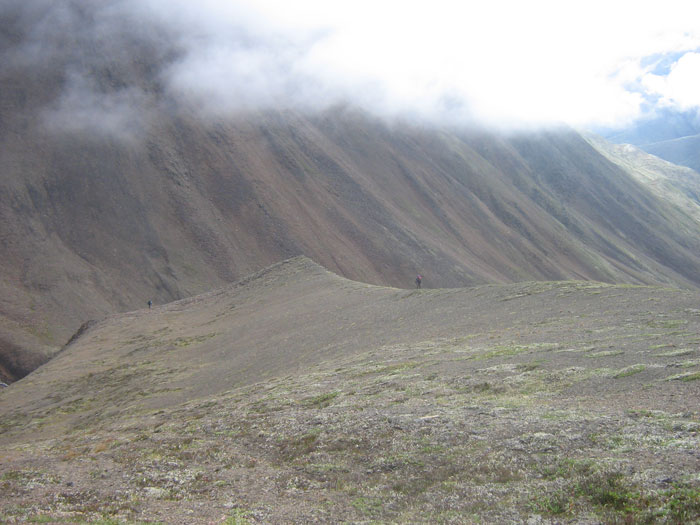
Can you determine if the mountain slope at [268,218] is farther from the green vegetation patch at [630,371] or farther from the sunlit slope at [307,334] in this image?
the green vegetation patch at [630,371]

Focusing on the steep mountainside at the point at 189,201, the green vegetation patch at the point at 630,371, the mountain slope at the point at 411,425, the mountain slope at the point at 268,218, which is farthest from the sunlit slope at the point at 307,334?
the mountain slope at the point at 268,218

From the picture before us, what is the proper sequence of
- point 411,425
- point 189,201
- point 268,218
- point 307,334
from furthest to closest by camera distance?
point 268,218 → point 189,201 → point 307,334 → point 411,425

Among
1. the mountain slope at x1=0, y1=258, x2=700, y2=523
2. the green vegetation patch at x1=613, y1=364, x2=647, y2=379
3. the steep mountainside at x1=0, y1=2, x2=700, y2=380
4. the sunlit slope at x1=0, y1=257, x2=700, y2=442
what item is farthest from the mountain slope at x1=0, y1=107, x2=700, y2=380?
the green vegetation patch at x1=613, y1=364, x2=647, y2=379

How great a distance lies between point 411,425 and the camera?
42.5ft

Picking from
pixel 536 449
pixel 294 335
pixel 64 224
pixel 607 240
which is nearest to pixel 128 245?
pixel 64 224

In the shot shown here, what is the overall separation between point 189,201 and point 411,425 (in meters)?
70.4

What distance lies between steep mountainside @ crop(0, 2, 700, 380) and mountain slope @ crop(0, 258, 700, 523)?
34663 millimetres

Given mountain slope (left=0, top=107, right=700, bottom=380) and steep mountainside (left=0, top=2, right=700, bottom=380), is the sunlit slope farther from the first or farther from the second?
mountain slope (left=0, top=107, right=700, bottom=380)

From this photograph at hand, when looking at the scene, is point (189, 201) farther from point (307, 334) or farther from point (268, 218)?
point (307, 334)

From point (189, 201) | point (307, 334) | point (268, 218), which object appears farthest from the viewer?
point (268, 218)

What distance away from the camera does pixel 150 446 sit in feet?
50.0

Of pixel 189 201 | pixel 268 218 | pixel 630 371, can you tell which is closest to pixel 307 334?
pixel 630 371

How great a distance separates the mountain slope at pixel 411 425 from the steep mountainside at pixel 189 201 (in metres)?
34.7

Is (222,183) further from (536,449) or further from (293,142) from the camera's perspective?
(536,449)
